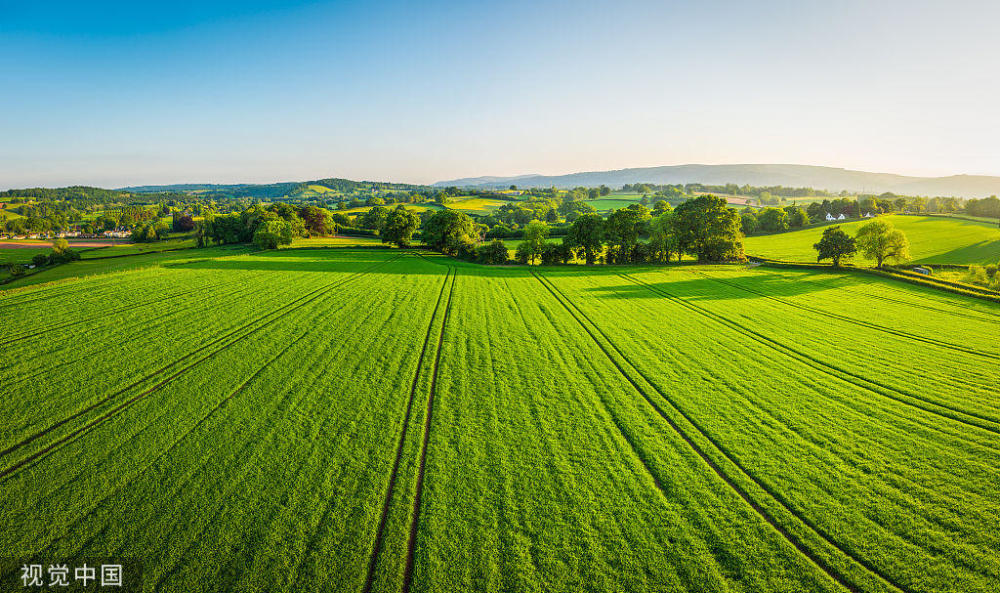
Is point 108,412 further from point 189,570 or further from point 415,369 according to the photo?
point 415,369

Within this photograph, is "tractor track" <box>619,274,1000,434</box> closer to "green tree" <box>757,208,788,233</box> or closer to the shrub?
the shrub

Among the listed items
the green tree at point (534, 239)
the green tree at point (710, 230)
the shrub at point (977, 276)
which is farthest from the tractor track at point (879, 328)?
the green tree at point (534, 239)

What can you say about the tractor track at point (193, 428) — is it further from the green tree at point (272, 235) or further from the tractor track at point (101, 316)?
the green tree at point (272, 235)

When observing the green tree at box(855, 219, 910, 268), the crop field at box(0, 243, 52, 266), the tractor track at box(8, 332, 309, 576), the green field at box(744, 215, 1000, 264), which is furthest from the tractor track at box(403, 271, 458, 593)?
the crop field at box(0, 243, 52, 266)

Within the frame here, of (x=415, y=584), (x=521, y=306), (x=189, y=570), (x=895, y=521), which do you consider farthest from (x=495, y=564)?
(x=521, y=306)

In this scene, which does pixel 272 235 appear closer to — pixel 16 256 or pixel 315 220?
pixel 315 220

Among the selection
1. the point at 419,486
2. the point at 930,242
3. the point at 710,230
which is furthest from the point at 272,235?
the point at 930,242
